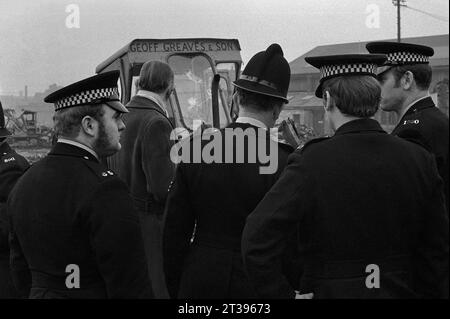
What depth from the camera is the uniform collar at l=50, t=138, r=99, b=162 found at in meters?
2.22

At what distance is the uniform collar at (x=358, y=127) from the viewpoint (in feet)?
6.99

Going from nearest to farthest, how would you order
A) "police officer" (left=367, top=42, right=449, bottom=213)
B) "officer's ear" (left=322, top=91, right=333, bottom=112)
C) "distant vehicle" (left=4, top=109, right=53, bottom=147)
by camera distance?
"officer's ear" (left=322, top=91, right=333, bottom=112) → "police officer" (left=367, top=42, right=449, bottom=213) → "distant vehicle" (left=4, top=109, right=53, bottom=147)

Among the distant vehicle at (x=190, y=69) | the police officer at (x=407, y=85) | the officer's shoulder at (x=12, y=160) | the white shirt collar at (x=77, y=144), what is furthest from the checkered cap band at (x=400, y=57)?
the distant vehicle at (x=190, y=69)

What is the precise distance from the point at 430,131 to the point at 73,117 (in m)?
1.67

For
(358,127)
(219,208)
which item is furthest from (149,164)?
(358,127)

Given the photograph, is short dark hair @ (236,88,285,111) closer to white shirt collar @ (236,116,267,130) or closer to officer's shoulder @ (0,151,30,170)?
white shirt collar @ (236,116,267,130)

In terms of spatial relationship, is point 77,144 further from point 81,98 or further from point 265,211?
point 265,211

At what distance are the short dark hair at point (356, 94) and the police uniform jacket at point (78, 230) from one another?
896 mm

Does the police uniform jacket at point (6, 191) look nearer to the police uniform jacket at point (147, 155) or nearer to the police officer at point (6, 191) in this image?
the police officer at point (6, 191)

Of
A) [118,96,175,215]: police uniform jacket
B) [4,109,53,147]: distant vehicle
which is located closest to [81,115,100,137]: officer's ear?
[118,96,175,215]: police uniform jacket

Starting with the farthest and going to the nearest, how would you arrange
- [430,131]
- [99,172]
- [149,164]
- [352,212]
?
[149,164] → [430,131] → [99,172] → [352,212]

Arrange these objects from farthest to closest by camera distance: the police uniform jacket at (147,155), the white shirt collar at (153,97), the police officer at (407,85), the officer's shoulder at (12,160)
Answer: the white shirt collar at (153,97) → the police uniform jacket at (147,155) → the officer's shoulder at (12,160) → the police officer at (407,85)

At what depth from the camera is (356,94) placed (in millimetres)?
2145
